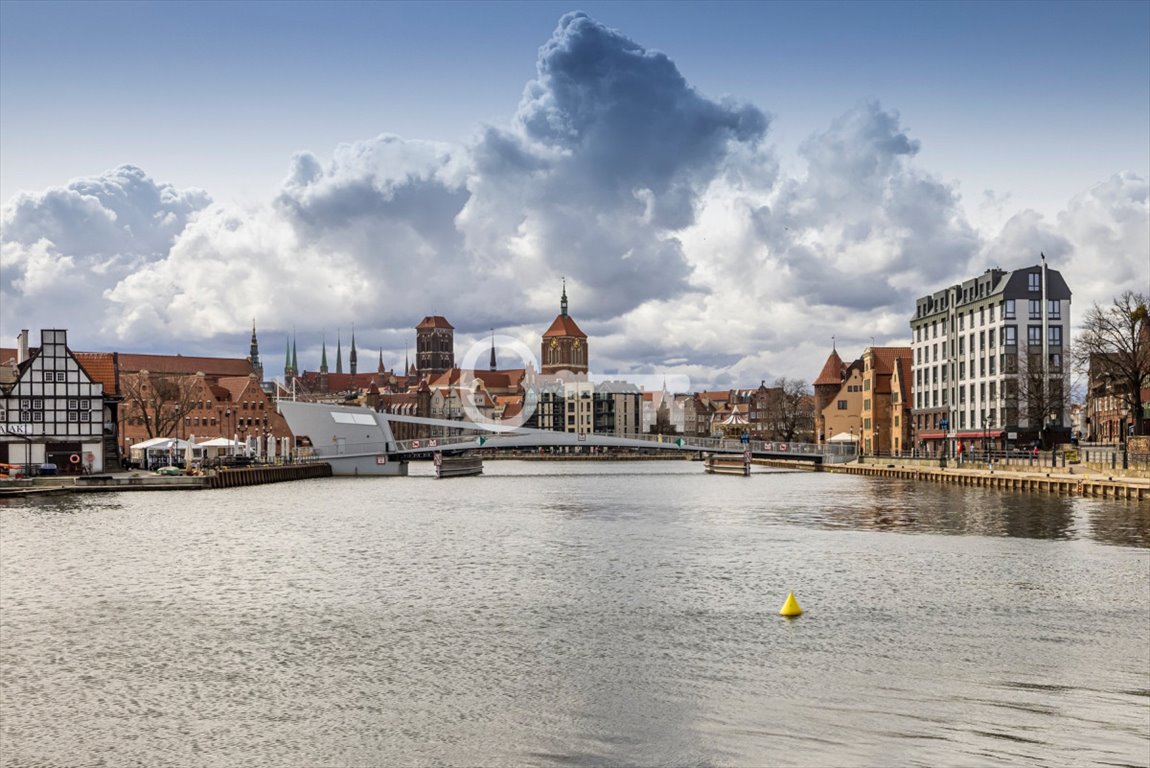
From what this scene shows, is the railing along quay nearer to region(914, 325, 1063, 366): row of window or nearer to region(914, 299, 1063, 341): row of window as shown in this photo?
region(914, 325, 1063, 366): row of window

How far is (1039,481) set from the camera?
74750 millimetres

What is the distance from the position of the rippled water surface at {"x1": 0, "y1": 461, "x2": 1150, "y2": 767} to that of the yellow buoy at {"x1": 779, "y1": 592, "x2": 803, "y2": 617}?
35cm

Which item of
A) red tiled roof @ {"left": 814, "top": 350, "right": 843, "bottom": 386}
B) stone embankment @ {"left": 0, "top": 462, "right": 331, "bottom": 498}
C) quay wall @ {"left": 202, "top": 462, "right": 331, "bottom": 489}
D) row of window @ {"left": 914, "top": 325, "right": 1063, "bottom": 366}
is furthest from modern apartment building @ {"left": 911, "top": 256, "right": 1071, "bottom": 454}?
stone embankment @ {"left": 0, "top": 462, "right": 331, "bottom": 498}

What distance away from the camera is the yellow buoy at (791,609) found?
30.2 metres

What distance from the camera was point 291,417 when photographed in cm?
12669

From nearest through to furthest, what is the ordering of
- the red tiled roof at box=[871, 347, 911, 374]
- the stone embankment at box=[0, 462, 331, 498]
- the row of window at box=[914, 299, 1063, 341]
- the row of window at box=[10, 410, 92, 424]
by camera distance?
the stone embankment at box=[0, 462, 331, 498] < the row of window at box=[10, 410, 92, 424] < the row of window at box=[914, 299, 1063, 341] < the red tiled roof at box=[871, 347, 911, 374]

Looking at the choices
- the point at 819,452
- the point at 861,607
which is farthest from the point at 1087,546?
the point at 819,452

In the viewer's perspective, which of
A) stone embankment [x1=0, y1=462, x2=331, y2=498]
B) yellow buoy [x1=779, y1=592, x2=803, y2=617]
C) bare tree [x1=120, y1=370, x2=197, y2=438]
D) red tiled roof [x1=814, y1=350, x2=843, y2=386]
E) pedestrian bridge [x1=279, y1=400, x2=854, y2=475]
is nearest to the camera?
yellow buoy [x1=779, y1=592, x2=803, y2=617]

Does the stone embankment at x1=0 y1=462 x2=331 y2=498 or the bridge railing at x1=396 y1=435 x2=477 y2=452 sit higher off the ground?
the bridge railing at x1=396 y1=435 x2=477 y2=452

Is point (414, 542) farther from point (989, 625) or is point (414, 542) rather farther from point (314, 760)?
point (314, 760)

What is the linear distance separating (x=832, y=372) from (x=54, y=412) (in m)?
102

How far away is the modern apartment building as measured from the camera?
10106 centimetres

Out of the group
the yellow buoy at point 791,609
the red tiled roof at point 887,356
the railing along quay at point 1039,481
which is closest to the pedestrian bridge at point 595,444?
the red tiled roof at point 887,356

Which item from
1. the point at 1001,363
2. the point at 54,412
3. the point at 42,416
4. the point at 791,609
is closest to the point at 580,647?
the point at 791,609
